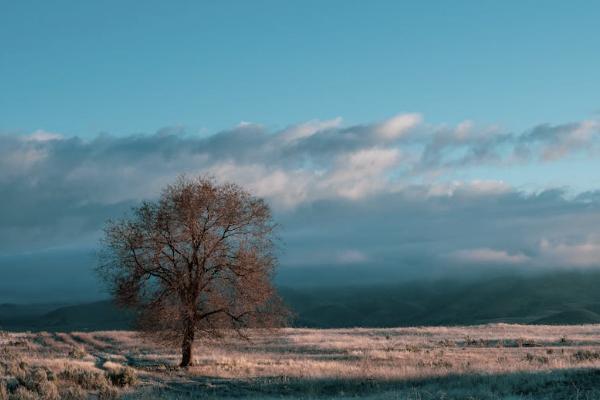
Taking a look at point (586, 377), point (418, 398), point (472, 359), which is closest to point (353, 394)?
point (418, 398)

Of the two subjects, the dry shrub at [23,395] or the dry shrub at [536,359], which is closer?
the dry shrub at [23,395]

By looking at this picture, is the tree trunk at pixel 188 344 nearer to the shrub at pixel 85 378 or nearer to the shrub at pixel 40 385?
the shrub at pixel 85 378

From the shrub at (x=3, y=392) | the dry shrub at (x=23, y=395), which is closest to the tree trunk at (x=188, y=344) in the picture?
the shrub at (x=3, y=392)

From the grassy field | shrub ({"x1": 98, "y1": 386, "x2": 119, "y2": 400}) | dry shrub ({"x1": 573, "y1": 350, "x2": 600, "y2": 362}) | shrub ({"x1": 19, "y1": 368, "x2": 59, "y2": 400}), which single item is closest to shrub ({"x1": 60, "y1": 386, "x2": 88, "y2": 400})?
the grassy field

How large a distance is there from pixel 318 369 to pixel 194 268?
7892 mm

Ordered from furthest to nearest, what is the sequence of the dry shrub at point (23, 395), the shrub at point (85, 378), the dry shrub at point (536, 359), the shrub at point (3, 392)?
the dry shrub at point (536, 359) → the shrub at point (85, 378) → the dry shrub at point (23, 395) → the shrub at point (3, 392)

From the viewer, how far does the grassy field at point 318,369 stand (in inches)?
942

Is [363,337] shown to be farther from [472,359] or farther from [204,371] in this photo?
[204,371]

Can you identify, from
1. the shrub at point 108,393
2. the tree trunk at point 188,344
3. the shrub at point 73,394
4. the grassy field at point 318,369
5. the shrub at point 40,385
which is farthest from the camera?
the tree trunk at point 188,344

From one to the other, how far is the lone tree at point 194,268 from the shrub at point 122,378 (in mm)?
5258

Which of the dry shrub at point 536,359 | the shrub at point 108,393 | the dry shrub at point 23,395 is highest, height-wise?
the dry shrub at point 23,395

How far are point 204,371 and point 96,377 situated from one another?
21.5 ft

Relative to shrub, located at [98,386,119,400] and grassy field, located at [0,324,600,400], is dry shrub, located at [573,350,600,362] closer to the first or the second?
grassy field, located at [0,324,600,400]

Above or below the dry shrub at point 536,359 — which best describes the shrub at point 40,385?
above
